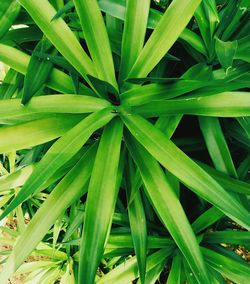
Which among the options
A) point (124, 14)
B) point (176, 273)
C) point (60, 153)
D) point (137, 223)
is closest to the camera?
point (60, 153)

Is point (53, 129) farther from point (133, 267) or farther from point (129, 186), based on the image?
Result: point (133, 267)

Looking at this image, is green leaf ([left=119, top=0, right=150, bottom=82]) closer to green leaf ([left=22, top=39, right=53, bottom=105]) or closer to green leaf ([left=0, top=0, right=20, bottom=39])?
green leaf ([left=22, top=39, right=53, bottom=105])

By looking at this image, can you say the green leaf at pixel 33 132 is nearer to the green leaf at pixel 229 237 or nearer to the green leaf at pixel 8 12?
the green leaf at pixel 8 12

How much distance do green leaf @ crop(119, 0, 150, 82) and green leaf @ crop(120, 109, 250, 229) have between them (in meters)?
0.14

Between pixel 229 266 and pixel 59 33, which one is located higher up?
pixel 59 33

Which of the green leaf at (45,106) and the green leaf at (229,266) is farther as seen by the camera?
the green leaf at (229,266)

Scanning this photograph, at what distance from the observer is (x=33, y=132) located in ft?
2.07

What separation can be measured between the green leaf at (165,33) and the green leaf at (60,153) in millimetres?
113

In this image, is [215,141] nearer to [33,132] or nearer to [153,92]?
[153,92]

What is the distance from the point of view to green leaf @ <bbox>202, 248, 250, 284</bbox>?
87cm

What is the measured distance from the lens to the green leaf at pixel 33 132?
61cm

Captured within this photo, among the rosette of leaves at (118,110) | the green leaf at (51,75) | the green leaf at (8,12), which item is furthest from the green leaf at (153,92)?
the green leaf at (8,12)

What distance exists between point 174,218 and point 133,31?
378 mm

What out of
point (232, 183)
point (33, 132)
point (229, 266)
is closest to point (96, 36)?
point (33, 132)
